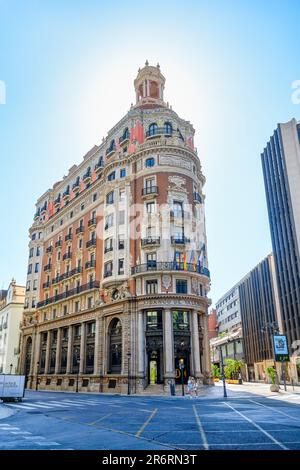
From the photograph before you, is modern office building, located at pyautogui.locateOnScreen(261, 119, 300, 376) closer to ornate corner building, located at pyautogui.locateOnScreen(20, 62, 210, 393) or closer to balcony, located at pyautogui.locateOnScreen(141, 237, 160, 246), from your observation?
ornate corner building, located at pyautogui.locateOnScreen(20, 62, 210, 393)

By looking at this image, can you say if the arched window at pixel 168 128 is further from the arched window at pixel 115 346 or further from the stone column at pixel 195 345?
the arched window at pixel 115 346

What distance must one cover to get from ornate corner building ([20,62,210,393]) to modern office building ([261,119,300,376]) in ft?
69.3

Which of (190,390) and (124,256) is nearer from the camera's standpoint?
(190,390)

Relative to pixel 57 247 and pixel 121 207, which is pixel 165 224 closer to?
pixel 121 207

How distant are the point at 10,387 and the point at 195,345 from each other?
17.7 meters

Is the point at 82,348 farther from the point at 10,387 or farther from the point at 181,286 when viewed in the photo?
the point at 10,387

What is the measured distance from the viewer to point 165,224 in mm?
40219

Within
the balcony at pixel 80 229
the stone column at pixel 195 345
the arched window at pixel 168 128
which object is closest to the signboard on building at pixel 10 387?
the stone column at pixel 195 345

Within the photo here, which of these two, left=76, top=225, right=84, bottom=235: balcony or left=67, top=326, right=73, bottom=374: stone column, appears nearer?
left=67, top=326, right=73, bottom=374: stone column

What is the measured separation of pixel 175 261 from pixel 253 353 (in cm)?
4754

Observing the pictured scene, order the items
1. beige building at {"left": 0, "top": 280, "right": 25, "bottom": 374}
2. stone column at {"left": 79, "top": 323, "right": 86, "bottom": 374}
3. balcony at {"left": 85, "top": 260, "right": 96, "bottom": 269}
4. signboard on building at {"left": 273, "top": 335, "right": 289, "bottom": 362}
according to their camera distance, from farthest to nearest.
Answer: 1. beige building at {"left": 0, "top": 280, "right": 25, "bottom": 374}
2. balcony at {"left": 85, "top": 260, "right": 96, "bottom": 269}
3. stone column at {"left": 79, "top": 323, "right": 86, "bottom": 374}
4. signboard on building at {"left": 273, "top": 335, "right": 289, "bottom": 362}

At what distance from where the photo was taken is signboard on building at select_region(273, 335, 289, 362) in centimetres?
3778

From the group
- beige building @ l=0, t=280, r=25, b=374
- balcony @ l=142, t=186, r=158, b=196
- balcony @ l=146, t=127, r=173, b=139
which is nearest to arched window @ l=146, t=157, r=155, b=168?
balcony @ l=142, t=186, r=158, b=196
